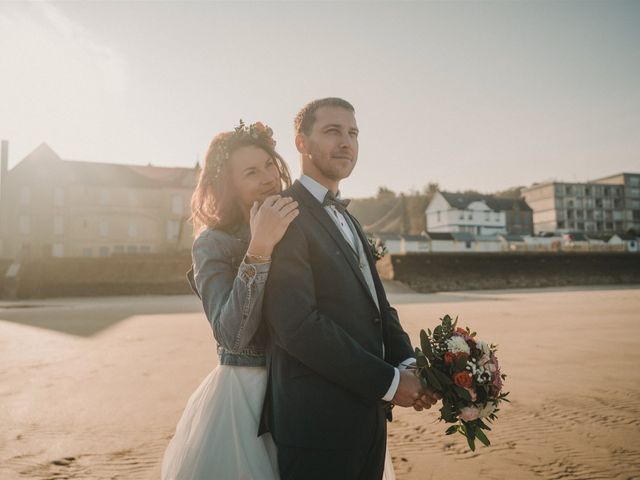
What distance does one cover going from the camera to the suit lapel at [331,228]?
2.21m

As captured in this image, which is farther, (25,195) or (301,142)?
(25,195)

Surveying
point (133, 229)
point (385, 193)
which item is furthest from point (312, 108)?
point (385, 193)

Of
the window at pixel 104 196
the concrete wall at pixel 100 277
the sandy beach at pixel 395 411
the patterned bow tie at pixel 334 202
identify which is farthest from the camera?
the window at pixel 104 196

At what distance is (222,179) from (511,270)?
42.5 m

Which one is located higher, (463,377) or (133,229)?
(133,229)

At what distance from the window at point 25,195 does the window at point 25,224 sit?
1490mm

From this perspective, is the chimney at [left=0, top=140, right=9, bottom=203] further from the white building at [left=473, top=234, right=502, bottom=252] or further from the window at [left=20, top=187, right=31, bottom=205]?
the white building at [left=473, top=234, right=502, bottom=252]

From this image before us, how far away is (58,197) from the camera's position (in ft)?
147

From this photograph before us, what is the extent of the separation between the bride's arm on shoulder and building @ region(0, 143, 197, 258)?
140 feet

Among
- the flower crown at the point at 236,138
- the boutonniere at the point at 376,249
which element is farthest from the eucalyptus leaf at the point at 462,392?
the flower crown at the point at 236,138

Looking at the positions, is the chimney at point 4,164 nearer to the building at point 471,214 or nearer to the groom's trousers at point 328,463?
the groom's trousers at point 328,463

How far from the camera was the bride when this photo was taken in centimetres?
206

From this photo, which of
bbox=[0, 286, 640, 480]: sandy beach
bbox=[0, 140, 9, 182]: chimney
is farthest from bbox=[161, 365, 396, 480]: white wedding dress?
bbox=[0, 140, 9, 182]: chimney

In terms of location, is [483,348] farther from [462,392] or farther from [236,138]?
[236,138]
